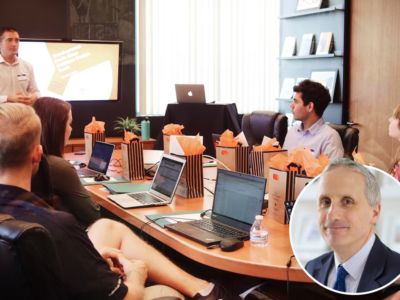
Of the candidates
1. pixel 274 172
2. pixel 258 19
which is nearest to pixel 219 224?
pixel 274 172

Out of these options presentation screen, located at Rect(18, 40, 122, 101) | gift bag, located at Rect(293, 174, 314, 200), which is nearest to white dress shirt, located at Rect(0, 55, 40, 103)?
presentation screen, located at Rect(18, 40, 122, 101)

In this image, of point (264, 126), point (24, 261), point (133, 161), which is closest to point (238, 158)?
point (133, 161)

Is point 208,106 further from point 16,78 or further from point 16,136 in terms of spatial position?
point 16,136

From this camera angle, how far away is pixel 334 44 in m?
5.24

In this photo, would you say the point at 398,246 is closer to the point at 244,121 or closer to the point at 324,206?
the point at 324,206

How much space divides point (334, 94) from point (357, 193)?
189 inches

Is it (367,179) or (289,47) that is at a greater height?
(289,47)

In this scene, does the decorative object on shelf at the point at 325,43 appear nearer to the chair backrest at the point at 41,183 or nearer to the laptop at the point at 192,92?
the laptop at the point at 192,92

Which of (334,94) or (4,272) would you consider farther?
(334,94)

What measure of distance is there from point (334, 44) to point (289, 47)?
30.2 inches

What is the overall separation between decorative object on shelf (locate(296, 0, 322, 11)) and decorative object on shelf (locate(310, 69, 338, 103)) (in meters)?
0.71

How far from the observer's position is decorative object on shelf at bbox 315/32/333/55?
5242 mm

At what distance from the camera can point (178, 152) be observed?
2.61 m

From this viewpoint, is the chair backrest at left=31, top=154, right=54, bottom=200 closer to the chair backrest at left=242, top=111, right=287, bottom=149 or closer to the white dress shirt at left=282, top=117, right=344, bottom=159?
the white dress shirt at left=282, top=117, right=344, bottom=159
